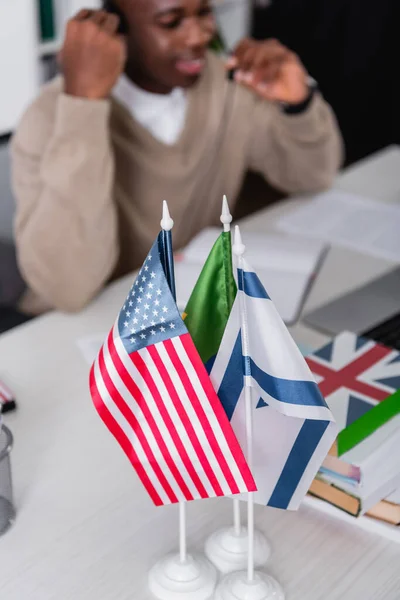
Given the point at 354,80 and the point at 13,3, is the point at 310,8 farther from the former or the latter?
the point at 13,3

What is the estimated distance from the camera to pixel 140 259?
72.2 inches

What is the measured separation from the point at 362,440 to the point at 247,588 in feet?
0.75

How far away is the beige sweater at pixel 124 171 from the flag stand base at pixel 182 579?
2.12ft

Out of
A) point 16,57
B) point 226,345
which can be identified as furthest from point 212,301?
point 16,57

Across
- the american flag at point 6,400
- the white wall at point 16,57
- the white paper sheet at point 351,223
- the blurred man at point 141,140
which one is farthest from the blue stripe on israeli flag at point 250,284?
the white wall at point 16,57

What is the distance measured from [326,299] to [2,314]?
32.5 inches

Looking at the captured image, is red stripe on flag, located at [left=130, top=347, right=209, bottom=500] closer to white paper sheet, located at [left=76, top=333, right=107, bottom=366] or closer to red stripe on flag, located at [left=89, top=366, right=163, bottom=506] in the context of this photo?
red stripe on flag, located at [left=89, top=366, right=163, bottom=506]

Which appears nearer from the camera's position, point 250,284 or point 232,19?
point 250,284

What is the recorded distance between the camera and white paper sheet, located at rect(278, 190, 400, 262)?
5.45ft

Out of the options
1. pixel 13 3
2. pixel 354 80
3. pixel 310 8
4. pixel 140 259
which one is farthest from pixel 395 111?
pixel 140 259

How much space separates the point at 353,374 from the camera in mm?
1052

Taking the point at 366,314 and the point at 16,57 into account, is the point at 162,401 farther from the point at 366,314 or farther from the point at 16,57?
the point at 16,57

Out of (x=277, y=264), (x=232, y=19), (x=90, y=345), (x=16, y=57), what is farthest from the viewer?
(x=232, y=19)

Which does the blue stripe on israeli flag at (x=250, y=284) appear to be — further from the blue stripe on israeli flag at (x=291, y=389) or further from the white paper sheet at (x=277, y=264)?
the white paper sheet at (x=277, y=264)
